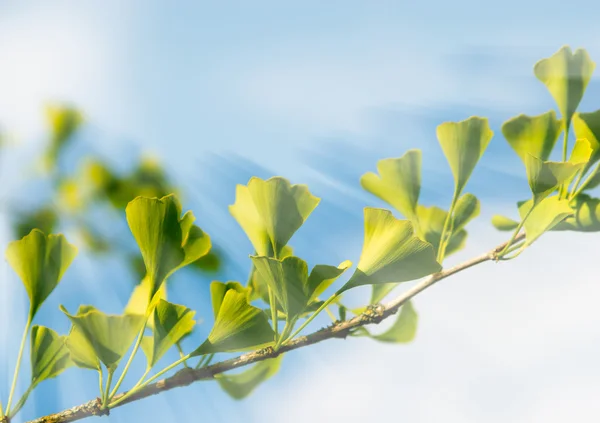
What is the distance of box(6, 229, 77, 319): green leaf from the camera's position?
15.1 inches

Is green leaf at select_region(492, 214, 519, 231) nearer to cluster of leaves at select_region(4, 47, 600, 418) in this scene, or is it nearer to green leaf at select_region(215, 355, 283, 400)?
cluster of leaves at select_region(4, 47, 600, 418)

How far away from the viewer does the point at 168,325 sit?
1.17ft

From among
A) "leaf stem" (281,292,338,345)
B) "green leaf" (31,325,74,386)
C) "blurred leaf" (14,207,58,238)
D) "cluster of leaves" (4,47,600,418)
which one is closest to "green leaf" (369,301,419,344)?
"cluster of leaves" (4,47,600,418)

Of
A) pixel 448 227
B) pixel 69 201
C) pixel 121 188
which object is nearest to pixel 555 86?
pixel 448 227

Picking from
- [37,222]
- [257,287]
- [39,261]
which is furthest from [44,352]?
[37,222]

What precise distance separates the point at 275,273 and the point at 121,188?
3.26 feet

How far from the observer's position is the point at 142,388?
0.35 m

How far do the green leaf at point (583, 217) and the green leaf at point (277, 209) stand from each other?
8.4 inches

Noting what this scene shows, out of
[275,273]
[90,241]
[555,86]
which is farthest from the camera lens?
[90,241]

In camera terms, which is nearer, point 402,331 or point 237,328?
point 237,328

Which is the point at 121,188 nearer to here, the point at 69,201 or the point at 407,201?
the point at 69,201

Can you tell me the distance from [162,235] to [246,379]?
0.62 ft

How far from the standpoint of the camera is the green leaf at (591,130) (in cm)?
42

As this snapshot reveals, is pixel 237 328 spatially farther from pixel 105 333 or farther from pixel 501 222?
pixel 501 222
